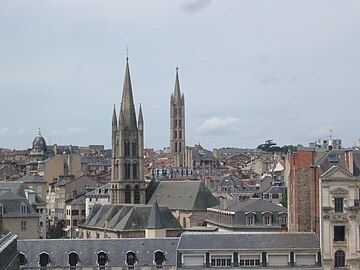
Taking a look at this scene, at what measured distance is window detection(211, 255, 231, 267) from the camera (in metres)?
59.1

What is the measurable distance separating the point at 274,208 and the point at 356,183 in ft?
92.5

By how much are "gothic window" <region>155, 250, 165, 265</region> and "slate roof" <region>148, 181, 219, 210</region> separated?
156 ft

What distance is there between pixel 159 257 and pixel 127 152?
6464 centimetres

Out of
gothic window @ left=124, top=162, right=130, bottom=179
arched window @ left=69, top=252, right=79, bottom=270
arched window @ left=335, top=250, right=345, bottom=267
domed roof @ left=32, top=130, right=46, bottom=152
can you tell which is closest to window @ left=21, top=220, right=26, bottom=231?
arched window @ left=69, top=252, right=79, bottom=270

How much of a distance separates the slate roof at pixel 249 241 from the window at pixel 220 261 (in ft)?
2.04

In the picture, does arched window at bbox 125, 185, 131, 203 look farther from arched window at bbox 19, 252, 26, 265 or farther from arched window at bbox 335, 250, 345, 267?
arched window at bbox 335, 250, 345, 267

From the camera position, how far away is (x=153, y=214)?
86562 millimetres

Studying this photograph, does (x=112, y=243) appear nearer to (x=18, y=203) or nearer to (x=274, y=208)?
(x=18, y=203)

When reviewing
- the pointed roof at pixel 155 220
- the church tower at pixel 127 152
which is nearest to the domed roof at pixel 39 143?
the church tower at pixel 127 152

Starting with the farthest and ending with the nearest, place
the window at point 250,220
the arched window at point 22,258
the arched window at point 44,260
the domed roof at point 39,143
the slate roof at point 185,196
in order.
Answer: the domed roof at point 39,143
the slate roof at point 185,196
the window at point 250,220
the arched window at point 44,260
the arched window at point 22,258

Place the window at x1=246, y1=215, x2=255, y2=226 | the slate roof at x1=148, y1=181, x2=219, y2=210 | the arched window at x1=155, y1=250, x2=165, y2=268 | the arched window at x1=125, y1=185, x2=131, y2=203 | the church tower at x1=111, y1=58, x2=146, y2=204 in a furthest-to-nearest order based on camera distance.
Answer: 1. the church tower at x1=111, y1=58, x2=146, y2=204
2. the arched window at x1=125, y1=185, x2=131, y2=203
3. the slate roof at x1=148, y1=181, x2=219, y2=210
4. the window at x1=246, y1=215, x2=255, y2=226
5. the arched window at x1=155, y1=250, x2=165, y2=268

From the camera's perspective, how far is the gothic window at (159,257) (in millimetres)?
61375

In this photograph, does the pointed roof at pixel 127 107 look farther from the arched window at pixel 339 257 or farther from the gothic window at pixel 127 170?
the arched window at pixel 339 257

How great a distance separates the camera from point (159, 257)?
6153 centimetres
